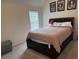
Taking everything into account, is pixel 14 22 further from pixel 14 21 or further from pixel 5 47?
pixel 5 47

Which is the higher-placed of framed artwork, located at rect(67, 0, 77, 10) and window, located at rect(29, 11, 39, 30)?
framed artwork, located at rect(67, 0, 77, 10)

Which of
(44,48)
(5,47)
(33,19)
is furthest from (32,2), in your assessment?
(44,48)

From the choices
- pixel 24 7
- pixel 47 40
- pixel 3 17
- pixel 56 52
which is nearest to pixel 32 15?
pixel 24 7

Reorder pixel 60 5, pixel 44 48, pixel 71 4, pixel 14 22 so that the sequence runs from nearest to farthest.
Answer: pixel 44 48 → pixel 14 22 → pixel 71 4 → pixel 60 5

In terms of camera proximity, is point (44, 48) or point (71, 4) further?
point (71, 4)

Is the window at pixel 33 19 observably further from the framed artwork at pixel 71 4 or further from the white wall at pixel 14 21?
the framed artwork at pixel 71 4

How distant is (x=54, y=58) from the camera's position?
9.95 feet

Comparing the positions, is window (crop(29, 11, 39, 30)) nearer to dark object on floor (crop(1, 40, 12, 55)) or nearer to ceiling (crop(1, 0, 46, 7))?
ceiling (crop(1, 0, 46, 7))

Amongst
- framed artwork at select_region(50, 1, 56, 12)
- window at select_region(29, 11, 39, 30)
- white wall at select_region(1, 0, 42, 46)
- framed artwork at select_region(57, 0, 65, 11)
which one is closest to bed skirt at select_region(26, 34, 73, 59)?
white wall at select_region(1, 0, 42, 46)

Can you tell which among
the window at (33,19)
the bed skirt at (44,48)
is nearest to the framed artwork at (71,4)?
the window at (33,19)

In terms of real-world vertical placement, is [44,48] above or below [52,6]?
below

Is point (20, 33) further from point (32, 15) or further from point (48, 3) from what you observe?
point (48, 3)

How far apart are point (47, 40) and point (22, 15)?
2401 mm

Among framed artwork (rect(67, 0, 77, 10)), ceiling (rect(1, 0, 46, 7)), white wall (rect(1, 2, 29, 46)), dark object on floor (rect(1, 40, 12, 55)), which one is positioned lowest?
dark object on floor (rect(1, 40, 12, 55))
